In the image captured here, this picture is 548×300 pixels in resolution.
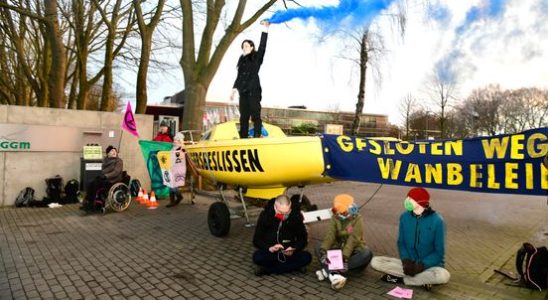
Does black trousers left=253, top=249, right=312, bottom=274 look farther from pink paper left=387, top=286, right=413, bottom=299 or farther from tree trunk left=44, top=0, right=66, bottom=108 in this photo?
tree trunk left=44, top=0, right=66, bottom=108

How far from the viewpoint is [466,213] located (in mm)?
10133

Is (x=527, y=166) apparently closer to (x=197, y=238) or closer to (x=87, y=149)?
(x=197, y=238)

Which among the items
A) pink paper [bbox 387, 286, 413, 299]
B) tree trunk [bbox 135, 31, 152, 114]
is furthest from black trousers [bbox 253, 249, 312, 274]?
tree trunk [bbox 135, 31, 152, 114]

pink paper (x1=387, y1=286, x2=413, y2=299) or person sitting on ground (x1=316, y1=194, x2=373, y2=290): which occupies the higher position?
person sitting on ground (x1=316, y1=194, x2=373, y2=290)

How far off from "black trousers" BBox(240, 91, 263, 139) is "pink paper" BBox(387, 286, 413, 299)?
352cm

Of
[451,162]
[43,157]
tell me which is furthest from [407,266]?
[43,157]

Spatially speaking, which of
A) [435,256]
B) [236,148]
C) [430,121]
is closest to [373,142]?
[435,256]

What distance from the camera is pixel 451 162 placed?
16.0 ft

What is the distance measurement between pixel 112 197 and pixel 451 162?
7.20m

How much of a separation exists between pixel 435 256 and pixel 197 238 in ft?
13.2

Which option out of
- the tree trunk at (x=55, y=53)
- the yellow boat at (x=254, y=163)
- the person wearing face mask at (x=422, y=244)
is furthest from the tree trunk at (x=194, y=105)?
the person wearing face mask at (x=422, y=244)

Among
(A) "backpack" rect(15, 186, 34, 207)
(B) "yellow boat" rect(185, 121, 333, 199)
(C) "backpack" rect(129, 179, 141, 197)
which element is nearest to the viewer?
(B) "yellow boat" rect(185, 121, 333, 199)

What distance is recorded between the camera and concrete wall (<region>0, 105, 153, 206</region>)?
31.9 ft

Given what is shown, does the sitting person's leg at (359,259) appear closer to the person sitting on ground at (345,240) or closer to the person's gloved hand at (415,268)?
the person sitting on ground at (345,240)
